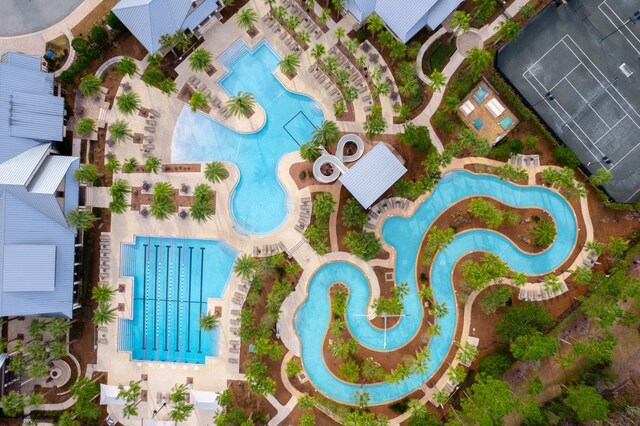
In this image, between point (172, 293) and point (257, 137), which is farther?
point (172, 293)

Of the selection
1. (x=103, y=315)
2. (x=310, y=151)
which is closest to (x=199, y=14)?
(x=310, y=151)

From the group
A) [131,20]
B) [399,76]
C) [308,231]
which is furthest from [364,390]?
[131,20]

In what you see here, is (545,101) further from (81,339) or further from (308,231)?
(81,339)

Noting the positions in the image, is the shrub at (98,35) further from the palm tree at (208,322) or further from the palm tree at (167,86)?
the palm tree at (208,322)

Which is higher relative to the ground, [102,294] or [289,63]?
[289,63]

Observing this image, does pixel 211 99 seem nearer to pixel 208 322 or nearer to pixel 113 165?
pixel 113 165

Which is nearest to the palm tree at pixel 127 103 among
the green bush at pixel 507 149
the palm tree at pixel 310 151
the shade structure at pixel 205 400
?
the palm tree at pixel 310 151

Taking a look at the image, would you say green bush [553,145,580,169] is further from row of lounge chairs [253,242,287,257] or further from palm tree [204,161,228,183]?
palm tree [204,161,228,183]
